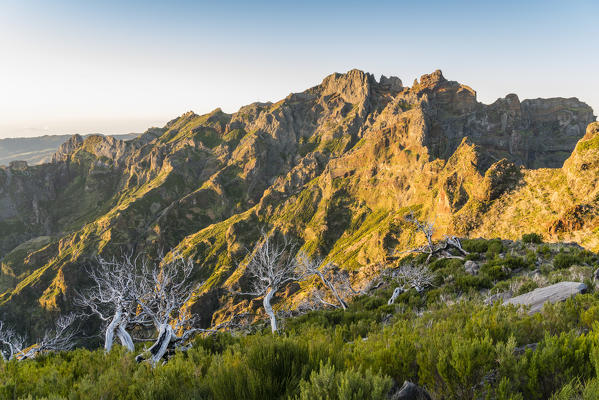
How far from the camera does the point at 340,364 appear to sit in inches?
148

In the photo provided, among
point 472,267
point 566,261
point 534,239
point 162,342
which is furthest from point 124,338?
point 534,239

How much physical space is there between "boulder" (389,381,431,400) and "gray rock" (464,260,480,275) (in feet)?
50.6

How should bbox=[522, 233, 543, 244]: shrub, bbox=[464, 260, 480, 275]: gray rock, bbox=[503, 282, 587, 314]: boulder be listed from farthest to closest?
bbox=[522, 233, 543, 244]: shrub, bbox=[464, 260, 480, 275]: gray rock, bbox=[503, 282, 587, 314]: boulder

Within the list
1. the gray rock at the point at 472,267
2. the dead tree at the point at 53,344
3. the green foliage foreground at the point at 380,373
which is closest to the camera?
the green foliage foreground at the point at 380,373

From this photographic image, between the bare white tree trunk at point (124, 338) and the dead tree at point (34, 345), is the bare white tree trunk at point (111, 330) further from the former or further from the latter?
the dead tree at point (34, 345)

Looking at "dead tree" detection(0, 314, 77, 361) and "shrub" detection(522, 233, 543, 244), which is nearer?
"dead tree" detection(0, 314, 77, 361)

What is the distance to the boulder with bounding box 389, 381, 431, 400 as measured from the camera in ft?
10.9

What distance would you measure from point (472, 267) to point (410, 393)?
16711 mm

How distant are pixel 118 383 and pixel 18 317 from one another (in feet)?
730

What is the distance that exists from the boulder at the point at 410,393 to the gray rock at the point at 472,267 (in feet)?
50.6

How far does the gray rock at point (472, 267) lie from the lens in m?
16.3

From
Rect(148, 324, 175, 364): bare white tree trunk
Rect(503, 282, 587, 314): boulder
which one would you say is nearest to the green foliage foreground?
Rect(503, 282, 587, 314): boulder

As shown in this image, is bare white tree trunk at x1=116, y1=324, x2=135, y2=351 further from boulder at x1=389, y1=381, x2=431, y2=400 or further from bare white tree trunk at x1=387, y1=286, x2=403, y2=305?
bare white tree trunk at x1=387, y1=286, x2=403, y2=305

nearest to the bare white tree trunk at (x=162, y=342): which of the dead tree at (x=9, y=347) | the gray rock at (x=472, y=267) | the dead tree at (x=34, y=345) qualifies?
the dead tree at (x=34, y=345)
